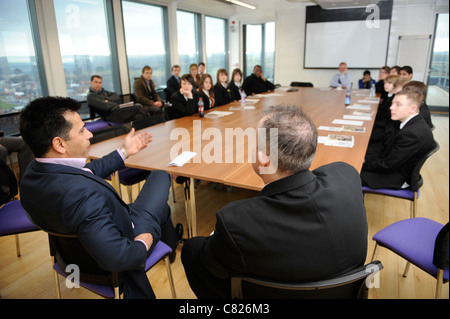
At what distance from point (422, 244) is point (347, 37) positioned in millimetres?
8929

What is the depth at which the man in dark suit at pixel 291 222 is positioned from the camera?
97 cm

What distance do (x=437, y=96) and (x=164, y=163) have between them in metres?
8.96

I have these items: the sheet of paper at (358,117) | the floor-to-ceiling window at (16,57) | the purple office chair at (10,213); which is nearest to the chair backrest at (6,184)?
the purple office chair at (10,213)

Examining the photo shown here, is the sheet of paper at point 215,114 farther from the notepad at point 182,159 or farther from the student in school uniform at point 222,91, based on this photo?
the notepad at point 182,159

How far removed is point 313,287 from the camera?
92cm

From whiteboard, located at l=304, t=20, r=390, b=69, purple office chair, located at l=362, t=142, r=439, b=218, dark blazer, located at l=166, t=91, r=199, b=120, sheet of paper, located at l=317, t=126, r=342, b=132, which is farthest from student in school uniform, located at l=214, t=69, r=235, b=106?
whiteboard, located at l=304, t=20, r=390, b=69

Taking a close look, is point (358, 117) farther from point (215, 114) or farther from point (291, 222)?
point (291, 222)

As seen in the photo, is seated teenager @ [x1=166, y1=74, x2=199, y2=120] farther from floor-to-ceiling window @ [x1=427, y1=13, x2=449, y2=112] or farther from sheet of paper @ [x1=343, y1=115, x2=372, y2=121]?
floor-to-ceiling window @ [x1=427, y1=13, x2=449, y2=112]

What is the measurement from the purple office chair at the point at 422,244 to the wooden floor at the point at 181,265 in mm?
524

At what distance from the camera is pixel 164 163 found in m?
2.37

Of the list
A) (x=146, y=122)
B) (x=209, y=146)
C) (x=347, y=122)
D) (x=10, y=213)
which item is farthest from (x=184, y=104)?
(x=10, y=213)

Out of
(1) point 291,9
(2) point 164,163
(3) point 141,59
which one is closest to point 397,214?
(2) point 164,163

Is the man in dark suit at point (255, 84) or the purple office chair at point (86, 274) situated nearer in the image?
the purple office chair at point (86, 274)

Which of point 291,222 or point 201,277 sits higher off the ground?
point 291,222
